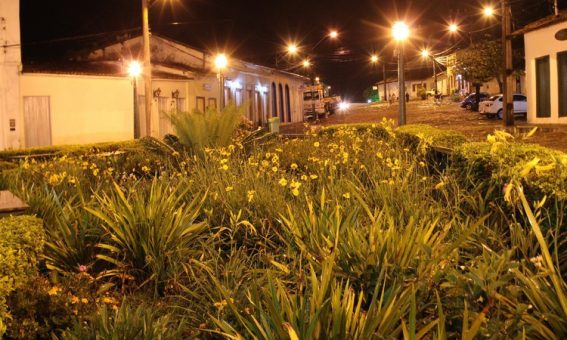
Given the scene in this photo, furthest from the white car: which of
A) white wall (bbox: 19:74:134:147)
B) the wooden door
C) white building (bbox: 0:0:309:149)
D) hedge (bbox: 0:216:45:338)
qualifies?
hedge (bbox: 0:216:45:338)

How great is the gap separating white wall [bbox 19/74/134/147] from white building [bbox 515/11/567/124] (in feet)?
55.3

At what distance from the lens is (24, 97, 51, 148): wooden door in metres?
22.7

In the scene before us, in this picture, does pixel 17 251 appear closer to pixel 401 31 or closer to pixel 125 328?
pixel 125 328

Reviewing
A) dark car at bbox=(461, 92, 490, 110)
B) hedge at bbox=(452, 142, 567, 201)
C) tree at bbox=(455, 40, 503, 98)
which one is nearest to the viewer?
hedge at bbox=(452, 142, 567, 201)

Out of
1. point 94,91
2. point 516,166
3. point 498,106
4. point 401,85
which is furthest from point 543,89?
point 516,166

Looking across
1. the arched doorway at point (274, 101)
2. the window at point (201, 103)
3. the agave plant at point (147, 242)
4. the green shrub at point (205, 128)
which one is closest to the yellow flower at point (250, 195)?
the agave plant at point (147, 242)

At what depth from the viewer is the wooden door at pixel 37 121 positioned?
22.7m

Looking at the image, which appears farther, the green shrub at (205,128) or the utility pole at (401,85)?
the utility pole at (401,85)

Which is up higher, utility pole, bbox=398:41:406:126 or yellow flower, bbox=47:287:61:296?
utility pole, bbox=398:41:406:126

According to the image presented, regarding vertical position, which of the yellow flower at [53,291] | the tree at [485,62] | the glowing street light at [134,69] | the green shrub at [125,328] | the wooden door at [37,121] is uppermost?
the tree at [485,62]

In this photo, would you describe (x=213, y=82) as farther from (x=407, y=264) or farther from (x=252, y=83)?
(x=407, y=264)

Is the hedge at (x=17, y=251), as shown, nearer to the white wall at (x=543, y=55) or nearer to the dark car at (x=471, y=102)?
the white wall at (x=543, y=55)

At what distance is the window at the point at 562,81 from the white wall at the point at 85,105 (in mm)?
17103

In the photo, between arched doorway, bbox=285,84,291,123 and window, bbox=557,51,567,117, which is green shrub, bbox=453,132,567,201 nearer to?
window, bbox=557,51,567,117
